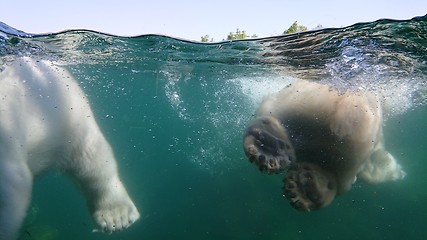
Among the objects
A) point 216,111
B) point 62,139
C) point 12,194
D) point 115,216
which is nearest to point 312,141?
point 115,216

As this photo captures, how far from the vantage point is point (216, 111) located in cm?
1681

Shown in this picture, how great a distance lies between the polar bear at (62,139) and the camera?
4.94m

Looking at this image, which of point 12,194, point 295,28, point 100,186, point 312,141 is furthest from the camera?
point 295,28

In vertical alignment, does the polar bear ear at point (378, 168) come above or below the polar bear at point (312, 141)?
below

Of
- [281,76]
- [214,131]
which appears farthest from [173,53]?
[214,131]

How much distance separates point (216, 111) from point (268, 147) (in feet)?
39.8

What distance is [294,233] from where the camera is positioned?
1080cm

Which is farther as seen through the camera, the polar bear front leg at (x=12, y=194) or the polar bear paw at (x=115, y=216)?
the polar bear paw at (x=115, y=216)

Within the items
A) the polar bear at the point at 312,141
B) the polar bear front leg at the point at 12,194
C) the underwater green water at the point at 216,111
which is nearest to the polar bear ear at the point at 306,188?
the polar bear at the point at 312,141

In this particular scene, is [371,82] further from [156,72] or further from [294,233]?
[156,72]

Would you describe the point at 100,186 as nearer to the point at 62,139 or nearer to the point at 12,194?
the point at 62,139

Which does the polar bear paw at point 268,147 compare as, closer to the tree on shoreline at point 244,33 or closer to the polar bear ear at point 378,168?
the tree on shoreline at point 244,33

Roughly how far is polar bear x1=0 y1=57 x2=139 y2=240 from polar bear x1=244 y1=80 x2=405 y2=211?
7.25ft

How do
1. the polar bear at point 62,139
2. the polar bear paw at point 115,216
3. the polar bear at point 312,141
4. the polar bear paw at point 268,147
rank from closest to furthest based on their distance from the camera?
the polar bear paw at point 268,147 < the polar bear at point 312,141 < the polar bear at point 62,139 < the polar bear paw at point 115,216
